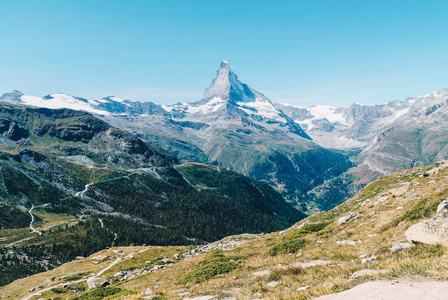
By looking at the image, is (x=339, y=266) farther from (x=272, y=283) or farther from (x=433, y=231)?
(x=433, y=231)

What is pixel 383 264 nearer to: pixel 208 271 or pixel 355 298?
pixel 355 298

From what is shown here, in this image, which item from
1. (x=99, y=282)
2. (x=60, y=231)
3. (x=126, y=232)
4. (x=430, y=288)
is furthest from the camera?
(x=126, y=232)

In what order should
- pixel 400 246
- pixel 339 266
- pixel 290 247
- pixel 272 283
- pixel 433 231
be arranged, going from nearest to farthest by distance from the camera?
pixel 433 231 < pixel 400 246 < pixel 272 283 < pixel 339 266 < pixel 290 247

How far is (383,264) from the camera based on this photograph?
511 inches

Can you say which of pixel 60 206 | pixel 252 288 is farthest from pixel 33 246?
pixel 252 288

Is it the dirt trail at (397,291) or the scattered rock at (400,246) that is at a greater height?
the dirt trail at (397,291)

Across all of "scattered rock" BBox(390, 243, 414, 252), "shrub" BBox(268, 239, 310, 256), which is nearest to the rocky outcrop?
"scattered rock" BBox(390, 243, 414, 252)

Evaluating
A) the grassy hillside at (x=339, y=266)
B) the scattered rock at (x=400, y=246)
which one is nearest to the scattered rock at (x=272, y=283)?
the grassy hillside at (x=339, y=266)

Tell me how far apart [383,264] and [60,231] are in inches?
6602

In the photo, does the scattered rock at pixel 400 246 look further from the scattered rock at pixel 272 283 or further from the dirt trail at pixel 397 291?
the scattered rock at pixel 272 283

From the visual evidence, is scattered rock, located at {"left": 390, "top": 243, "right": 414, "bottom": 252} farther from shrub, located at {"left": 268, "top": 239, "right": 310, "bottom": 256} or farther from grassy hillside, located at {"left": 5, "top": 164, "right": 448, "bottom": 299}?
shrub, located at {"left": 268, "top": 239, "right": 310, "bottom": 256}

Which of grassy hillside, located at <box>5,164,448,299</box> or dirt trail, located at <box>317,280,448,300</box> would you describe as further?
grassy hillside, located at <box>5,164,448,299</box>

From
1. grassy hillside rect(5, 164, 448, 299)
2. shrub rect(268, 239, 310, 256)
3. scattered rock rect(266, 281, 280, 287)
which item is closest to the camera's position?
grassy hillside rect(5, 164, 448, 299)

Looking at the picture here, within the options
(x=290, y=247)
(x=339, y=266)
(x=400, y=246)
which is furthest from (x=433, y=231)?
(x=290, y=247)
